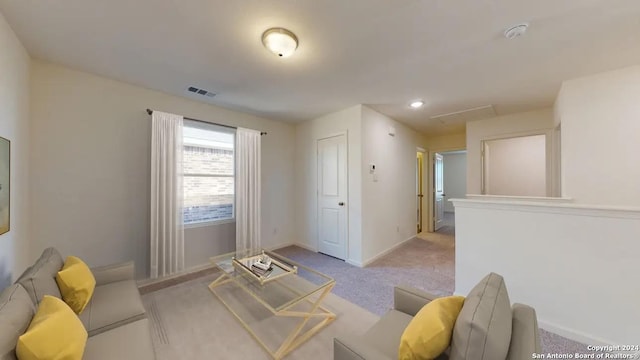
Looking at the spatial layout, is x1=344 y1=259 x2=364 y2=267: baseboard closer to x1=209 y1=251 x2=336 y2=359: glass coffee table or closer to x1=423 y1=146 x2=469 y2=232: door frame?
x1=209 y1=251 x2=336 y2=359: glass coffee table

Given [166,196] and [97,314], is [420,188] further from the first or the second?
[97,314]

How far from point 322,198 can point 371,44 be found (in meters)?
2.73

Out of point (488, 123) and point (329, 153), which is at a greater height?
point (488, 123)

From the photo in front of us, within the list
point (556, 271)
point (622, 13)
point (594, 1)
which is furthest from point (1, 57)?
point (556, 271)

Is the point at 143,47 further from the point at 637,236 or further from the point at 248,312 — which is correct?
the point at 637,236

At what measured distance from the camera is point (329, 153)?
4.12 metres

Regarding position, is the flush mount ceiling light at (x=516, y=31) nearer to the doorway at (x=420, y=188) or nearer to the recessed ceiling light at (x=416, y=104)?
the recessed ceiling light at (x=416, y=104)

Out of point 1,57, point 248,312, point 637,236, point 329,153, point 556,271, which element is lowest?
point 248,312

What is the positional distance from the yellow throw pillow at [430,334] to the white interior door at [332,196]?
9.02 feet

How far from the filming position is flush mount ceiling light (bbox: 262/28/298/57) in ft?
5.98

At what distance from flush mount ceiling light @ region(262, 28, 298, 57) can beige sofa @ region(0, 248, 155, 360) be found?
215cm

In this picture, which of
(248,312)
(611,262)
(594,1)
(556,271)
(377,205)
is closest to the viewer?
(594,1)

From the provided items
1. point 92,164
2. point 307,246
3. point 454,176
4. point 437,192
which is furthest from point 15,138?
point 454,176

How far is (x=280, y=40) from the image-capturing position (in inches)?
73.0
